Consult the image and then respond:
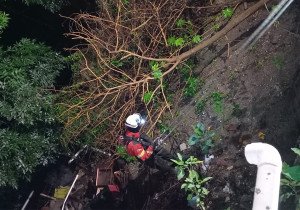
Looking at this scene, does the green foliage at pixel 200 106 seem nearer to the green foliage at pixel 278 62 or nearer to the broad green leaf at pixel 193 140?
the broad green leaf at pixel 193 140

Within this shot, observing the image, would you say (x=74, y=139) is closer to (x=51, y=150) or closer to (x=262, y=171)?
(x=51, y=150)

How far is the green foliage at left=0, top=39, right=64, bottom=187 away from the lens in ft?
11.5

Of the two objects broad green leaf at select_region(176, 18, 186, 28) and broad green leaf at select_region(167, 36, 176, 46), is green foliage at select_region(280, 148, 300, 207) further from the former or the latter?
broad green leaf at select_region(176, 18, 186, 28)

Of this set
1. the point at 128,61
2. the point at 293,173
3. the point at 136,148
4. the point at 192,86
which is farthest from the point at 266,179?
the point at 128,61

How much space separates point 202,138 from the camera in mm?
4223

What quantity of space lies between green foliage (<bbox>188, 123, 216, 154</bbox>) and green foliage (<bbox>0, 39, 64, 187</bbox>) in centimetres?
175

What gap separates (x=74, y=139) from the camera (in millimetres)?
4668

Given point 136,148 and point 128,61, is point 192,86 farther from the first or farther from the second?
point 136,148

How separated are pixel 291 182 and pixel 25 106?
279 cm

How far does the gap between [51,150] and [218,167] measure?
2.16m

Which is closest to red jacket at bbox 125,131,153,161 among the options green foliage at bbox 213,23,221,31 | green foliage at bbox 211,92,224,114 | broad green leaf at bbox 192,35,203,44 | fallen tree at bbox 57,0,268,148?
fallen tree at bbox 57,0,268,148

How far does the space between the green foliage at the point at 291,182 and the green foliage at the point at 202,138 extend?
1.11m

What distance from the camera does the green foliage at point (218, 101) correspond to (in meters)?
4.31

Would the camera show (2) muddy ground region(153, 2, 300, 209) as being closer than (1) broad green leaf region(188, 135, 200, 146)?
Yes
